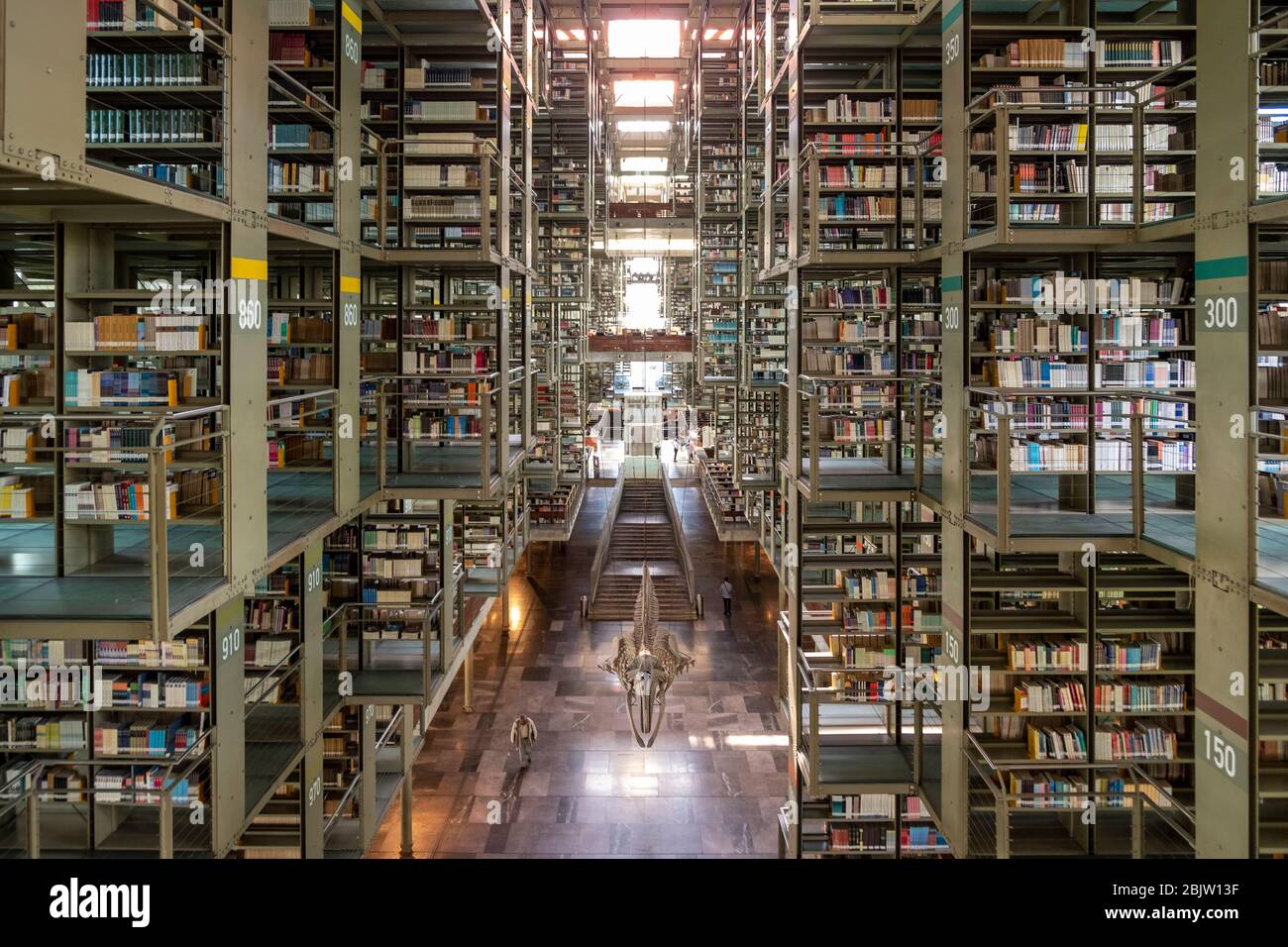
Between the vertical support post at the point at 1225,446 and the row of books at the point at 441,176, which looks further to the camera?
the row of books at the point at 441,176

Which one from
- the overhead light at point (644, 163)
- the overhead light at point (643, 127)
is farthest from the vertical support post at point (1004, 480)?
the overhead light at point (644, 163)

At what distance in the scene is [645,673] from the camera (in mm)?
8539

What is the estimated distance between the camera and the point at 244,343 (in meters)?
3.90

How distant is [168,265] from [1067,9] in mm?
6790

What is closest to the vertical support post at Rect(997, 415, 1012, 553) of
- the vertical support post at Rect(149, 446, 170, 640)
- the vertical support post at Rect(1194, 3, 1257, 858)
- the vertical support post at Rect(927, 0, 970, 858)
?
the vertical support post at Rect(927, 0, 970, 858)

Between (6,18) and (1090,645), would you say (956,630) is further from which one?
(6,18)

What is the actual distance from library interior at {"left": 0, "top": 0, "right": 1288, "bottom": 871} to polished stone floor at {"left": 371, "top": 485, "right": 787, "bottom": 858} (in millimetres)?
64

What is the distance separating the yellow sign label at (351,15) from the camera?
546 centimetres

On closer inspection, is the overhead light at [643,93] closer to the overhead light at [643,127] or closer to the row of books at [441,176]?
the overhead light at [643,127]

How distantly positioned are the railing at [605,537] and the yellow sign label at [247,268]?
32.4ft

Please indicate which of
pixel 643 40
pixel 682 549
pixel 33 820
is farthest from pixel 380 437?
pixel 643 40

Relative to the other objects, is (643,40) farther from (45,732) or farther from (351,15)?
(45,732)

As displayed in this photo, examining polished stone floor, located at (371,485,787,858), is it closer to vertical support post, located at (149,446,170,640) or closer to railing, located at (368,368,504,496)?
railing, located at (368,368,504,496)
